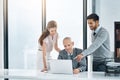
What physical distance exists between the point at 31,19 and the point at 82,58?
2851 mm

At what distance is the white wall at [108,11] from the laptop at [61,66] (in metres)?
2.40

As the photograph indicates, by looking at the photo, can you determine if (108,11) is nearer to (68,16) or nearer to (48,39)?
(68,16)

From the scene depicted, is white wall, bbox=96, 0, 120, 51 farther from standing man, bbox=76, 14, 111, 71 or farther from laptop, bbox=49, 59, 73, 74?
laptop, bbox=49, 59, 73, 74

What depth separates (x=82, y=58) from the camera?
3.27 meters

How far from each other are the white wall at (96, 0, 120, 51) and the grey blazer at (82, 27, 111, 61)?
178cm

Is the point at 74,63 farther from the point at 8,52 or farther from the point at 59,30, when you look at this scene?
the point at 8,52

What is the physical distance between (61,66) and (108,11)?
8.52 feet

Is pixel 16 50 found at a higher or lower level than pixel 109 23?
lower

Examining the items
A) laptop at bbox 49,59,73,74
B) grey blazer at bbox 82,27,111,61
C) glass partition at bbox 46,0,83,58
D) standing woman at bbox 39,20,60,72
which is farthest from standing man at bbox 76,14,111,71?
glass partition at bbox 46,0,83,58

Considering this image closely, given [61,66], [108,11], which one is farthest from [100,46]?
[108,11]

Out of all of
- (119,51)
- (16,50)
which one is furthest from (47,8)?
(119,51)

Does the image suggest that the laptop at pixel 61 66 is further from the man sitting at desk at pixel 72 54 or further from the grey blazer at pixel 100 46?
the grey blazer at pixel 100 46

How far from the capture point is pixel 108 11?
5.28m

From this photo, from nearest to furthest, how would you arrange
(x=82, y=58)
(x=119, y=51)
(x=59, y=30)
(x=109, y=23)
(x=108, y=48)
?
1. (x=119, y=51)
2. (x=82, y=58)
3. (x=108, y=48)
4. (x=109, y=23)
5. (x=59, y=30)
